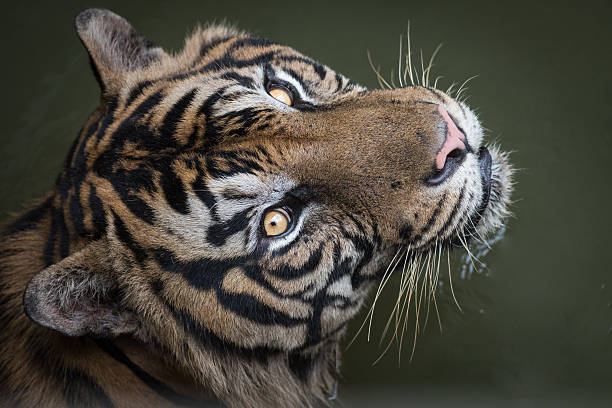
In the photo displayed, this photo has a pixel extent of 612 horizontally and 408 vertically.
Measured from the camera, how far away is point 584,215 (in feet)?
11.3

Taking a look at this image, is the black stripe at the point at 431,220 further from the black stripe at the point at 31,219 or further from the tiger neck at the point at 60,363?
the black stripe at the point at 31,219

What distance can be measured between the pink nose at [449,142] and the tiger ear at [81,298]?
111 cm

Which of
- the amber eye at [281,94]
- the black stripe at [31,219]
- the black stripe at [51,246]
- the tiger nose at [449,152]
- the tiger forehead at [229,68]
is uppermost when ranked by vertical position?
the tiger forehead at [229,68]

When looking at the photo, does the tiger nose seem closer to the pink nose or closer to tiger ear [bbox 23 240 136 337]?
the pink nose

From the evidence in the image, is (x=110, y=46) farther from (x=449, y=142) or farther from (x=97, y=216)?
(x=449, y=142)

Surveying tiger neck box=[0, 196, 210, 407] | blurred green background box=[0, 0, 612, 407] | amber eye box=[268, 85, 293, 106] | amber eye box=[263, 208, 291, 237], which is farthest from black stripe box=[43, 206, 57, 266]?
blurred green background box=[0, 0, 612, 407]

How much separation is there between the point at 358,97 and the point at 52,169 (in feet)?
8.81

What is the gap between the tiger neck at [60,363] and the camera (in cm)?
186

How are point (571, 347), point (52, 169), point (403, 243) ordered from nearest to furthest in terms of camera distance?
point (403, 243), point (571, 347), point (52, 169)

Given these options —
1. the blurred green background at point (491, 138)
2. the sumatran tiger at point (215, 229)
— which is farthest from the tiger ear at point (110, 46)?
the blurred green background at point (491, 138)

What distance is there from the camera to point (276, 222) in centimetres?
181

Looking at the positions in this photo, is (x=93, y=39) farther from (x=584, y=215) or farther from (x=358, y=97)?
(x=584, y=215)

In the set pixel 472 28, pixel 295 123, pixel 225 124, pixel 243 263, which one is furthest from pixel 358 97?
pixel 472 28

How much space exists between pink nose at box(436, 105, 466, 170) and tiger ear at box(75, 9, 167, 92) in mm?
1189
